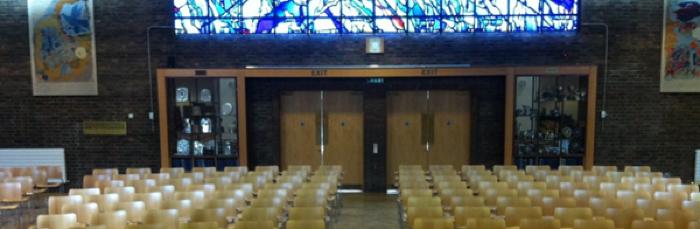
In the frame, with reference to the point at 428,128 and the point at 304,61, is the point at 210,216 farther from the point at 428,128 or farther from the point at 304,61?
the point at 428,128

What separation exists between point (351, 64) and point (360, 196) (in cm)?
278

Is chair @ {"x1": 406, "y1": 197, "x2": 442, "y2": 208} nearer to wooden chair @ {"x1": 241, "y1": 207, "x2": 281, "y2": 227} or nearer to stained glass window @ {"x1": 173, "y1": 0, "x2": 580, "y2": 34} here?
wooden chair @ {"x1": 241, "y1": 207, "x2": 281, "y2": 227}

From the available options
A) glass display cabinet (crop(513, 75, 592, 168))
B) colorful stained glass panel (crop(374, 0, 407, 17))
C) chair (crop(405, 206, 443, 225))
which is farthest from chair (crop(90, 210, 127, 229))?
glass display cabinet (crop(513, 75, 592, 168))

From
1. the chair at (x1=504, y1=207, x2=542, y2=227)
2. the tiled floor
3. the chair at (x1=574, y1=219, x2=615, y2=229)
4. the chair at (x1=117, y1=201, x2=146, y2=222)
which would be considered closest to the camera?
the chair at (x1=574, y1=219, x2=615, y2=229)

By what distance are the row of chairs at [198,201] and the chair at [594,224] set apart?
9.08 ft

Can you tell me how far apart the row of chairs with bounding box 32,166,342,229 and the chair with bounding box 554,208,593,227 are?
112 inches

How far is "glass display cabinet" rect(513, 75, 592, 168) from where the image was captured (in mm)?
9891

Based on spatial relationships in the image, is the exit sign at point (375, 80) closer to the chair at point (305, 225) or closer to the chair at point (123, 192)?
the chair at point (123, 192)

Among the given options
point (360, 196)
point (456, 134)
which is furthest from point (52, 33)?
point (456, 134)

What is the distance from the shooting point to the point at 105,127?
10195mm

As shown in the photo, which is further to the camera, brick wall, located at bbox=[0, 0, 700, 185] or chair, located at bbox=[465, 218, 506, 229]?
brick wall, located at bbox=[0, 0, 700, 185]

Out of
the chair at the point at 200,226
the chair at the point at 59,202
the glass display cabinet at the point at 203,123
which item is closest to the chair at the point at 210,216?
the chair at the point at 200,226

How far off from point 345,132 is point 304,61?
1.81 m

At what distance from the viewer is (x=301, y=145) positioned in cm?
1070
